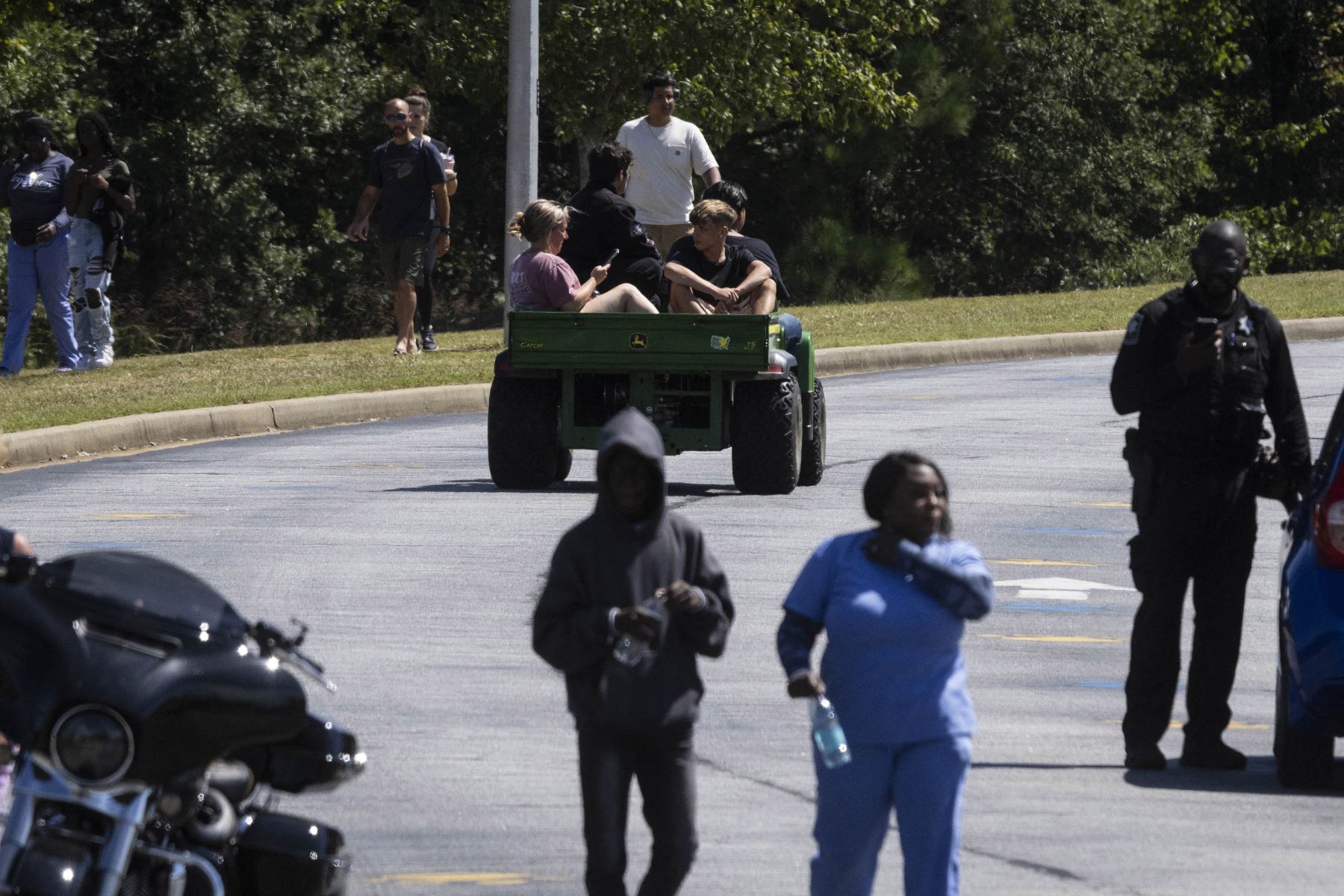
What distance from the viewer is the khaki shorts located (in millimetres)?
19609

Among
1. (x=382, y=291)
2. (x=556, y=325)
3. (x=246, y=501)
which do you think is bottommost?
(x=382, y=291)

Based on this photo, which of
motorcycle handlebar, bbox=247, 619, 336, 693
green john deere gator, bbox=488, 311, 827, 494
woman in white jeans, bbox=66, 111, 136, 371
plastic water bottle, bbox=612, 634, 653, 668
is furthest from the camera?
woman in white jeans, bbox=66, 111, 136, 371

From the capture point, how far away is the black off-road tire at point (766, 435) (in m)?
12.5

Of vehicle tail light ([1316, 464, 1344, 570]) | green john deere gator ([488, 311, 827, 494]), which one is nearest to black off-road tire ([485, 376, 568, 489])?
green john deere gator ([488, 311, 827, 494])

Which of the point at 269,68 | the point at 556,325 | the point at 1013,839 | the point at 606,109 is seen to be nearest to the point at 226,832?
the point at 1013,839

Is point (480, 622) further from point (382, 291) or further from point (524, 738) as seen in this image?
point (382, 291)

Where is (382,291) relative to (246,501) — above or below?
below

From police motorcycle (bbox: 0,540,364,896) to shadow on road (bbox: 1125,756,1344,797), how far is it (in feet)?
11.1

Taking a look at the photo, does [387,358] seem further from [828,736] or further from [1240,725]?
[828,736]

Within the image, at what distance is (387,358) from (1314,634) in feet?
45.5

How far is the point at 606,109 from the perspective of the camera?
32938mm

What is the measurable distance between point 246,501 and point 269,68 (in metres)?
24.2

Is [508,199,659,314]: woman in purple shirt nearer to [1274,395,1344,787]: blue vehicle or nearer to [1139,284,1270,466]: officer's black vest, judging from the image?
[1139,284,1270,466]: officer's black vest

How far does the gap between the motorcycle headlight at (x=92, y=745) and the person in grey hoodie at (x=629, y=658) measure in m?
1.11
